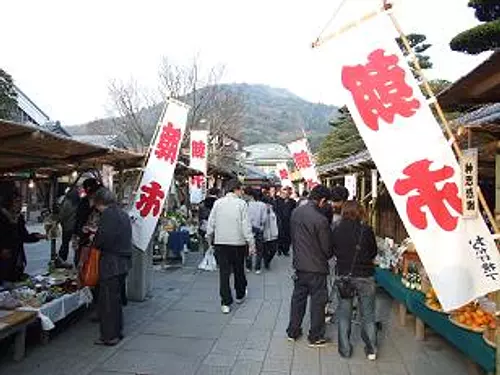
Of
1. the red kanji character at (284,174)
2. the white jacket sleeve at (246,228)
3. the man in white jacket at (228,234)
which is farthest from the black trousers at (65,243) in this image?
the red kanji character at (284,174)

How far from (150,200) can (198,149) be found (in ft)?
30.9

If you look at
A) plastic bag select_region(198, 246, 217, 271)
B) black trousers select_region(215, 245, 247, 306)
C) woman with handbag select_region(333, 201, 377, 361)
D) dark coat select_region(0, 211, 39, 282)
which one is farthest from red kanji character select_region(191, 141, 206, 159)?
woman with handbag select_region(333, 201, 377, 361)

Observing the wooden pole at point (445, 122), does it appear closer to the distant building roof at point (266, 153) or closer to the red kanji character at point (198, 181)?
the red kanji character at point (198, 181)

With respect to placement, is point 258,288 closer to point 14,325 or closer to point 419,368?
point 419,368

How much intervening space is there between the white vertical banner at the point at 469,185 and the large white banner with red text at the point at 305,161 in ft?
39.2

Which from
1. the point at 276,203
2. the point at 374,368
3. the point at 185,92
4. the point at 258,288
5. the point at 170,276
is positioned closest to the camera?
the point at 374,368

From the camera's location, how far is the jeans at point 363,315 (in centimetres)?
641

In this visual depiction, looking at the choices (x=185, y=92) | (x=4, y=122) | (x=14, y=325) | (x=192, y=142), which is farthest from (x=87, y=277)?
(x=185, y=92)

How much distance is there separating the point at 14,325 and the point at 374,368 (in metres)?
4.17

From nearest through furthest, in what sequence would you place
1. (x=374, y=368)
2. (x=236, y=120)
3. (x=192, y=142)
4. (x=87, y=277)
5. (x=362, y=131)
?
(x=362, y=131), (x=374, y=368), (x=87, y=277), (x=192, y=142), (x=236, y=120)

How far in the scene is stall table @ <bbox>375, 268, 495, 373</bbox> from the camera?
5.22 meters

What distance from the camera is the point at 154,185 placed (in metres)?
8.87

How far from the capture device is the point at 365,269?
21.0ft

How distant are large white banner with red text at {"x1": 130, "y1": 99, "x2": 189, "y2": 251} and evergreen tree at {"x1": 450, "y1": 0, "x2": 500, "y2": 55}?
739 cm
